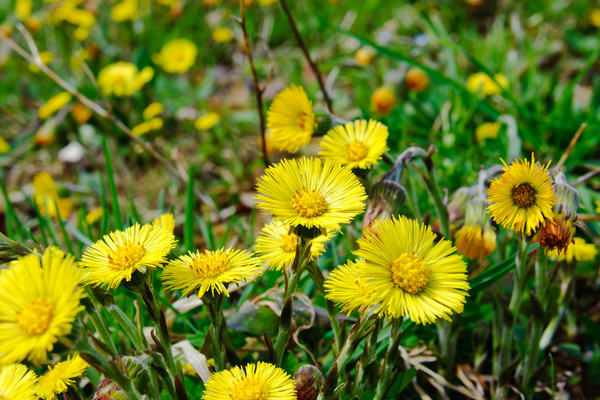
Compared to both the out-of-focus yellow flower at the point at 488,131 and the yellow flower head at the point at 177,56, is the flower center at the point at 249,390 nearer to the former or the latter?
the out-of-focus yellow flower at the point at 488,131

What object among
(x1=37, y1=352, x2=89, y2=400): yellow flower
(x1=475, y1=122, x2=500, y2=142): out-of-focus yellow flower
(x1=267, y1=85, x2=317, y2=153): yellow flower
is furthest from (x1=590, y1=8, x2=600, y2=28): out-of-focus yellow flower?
(x1=37, y1=352, x2=89, y2=400): yellow flower

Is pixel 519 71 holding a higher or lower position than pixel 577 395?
higher

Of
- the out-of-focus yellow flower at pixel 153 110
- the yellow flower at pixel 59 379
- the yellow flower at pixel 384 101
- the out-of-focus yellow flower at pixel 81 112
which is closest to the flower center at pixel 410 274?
the yellow flower at pixel 59 379

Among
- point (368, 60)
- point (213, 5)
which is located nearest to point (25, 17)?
point (213, 5)

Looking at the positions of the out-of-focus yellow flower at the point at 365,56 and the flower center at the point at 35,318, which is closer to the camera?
the flower center at the point at 35,318

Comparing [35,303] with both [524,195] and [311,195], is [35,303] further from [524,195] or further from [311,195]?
[524,195]

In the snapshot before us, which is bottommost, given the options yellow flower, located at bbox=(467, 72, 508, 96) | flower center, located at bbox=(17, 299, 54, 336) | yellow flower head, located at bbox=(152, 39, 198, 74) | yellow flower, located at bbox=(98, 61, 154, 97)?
flower center, located at bbox=(17, 299, 54, 336)

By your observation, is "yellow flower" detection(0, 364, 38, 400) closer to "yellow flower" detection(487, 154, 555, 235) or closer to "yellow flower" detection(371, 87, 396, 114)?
"yellow flower" detection(487, 154, 555, 235)

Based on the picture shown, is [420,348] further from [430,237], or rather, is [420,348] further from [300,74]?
[300,74]
